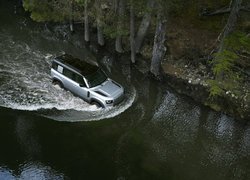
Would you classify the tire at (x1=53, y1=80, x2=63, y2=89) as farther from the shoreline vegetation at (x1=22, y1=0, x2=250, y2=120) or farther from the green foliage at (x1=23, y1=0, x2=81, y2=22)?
the green foliage at (x1=23, y1=0, x2=81, y2=22)

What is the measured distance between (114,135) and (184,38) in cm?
1021

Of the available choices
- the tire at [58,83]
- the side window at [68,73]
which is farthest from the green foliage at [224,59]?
the tire at [58,83]

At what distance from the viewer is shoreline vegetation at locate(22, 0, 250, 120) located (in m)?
19.6

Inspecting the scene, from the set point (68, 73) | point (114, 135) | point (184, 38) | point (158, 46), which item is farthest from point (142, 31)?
point (114, 135)

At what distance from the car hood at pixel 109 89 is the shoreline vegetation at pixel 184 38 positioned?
372cm

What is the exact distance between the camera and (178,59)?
24188 millimetres

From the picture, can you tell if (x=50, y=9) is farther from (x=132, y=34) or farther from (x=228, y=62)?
(x=228, y=62)

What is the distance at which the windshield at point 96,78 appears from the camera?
65.5 ft

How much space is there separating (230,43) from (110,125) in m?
7.36

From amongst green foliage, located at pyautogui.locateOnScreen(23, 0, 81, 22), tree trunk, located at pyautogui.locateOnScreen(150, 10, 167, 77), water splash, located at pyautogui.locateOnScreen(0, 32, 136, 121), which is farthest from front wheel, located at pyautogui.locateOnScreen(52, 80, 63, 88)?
green foliage, located at pyautogui.locateOnScreen(23, 0, 81, 22)

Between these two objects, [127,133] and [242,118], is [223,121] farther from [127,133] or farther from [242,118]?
[127,133]

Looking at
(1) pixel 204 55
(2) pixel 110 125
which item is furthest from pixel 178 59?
(2) pixel 110 125

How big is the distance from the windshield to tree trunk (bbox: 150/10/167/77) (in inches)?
148

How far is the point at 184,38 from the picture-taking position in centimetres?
2553
